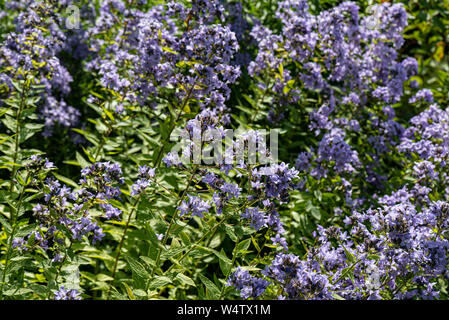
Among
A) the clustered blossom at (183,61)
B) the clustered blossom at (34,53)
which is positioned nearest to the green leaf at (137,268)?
the clustered blossom at (183,61)

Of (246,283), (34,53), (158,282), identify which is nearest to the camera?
(246,283)

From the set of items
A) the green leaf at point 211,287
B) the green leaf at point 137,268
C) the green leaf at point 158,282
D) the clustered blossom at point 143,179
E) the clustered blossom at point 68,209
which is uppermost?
the clustered blossom at point 143,179

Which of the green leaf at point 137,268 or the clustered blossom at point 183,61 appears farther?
the clustered blossom at point 183,61

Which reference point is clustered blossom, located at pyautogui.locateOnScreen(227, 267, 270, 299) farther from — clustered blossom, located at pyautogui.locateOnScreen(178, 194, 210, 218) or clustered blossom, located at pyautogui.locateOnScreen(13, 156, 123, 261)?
clustered blossom, located at pyautogui.locateOnScreen(13, 156, 123, 261)

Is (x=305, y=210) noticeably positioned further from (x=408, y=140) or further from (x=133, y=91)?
(x=133, y=91)

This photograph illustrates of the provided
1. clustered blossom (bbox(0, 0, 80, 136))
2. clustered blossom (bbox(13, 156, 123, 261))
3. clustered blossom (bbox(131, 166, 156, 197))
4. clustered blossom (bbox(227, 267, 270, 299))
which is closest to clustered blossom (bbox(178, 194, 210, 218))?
clustered blossom (bbox(131, 166, 156, 197))

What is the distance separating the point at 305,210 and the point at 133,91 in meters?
1.85

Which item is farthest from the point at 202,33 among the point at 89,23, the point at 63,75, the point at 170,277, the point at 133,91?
the point at 89,23

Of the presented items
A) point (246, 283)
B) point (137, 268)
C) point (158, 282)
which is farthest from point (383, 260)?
point (137, 268)

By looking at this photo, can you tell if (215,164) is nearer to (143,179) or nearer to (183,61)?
(143,179)

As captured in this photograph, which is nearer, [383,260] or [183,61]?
[383,260]

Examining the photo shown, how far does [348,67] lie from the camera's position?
4.95 m

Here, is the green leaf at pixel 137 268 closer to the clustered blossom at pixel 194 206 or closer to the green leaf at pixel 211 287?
the green leaf at pixel 211 287

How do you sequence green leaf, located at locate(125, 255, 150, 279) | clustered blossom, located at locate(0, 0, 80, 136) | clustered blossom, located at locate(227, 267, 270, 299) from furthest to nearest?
clustered blossom, located at locate(0, 0, 80, 136)
green leaf, located at locate(125, 255, 150, 279)
clustered blossom, located at locate(227, 267, 270, 299)
